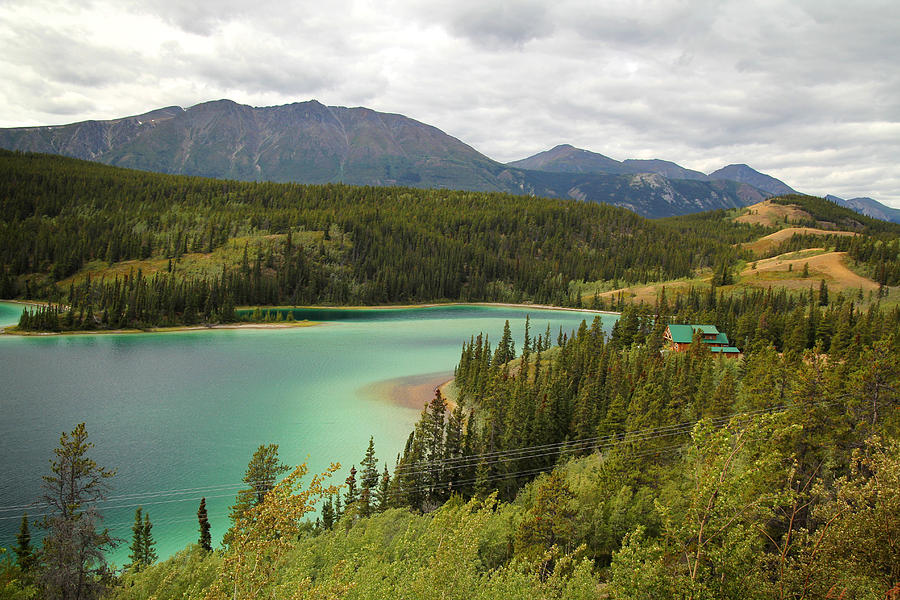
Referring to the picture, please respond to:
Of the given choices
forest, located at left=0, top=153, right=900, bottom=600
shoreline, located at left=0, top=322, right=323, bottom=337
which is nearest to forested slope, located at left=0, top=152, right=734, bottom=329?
shoreline, located at left=0, top=322, right=323, bottom=337

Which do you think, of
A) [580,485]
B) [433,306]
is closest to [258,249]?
[433,306]

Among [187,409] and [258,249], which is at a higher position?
[258,249]

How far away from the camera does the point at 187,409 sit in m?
42.2

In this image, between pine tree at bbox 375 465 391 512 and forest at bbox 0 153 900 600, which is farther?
pine tree at bbox 375 465 391 512

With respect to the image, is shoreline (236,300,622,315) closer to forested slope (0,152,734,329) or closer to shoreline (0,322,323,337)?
forested slope (0,152,734,329)

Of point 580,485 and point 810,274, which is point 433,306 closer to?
point 810,274

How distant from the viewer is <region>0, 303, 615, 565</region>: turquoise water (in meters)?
27.4

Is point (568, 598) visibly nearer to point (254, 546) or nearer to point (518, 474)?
point (254, 546)

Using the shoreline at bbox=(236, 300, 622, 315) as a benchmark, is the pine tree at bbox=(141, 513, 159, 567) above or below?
below

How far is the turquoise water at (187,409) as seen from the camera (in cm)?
2736

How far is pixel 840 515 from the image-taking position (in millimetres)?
9664

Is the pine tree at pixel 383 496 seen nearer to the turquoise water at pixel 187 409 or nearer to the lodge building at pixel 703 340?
the turquoise water at pixel 187 409

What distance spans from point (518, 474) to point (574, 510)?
10.7 metres

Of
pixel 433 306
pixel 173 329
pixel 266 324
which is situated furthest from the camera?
pixel 433 306
